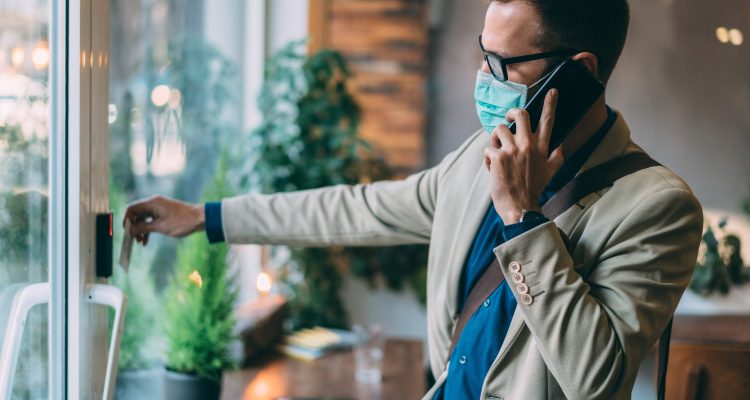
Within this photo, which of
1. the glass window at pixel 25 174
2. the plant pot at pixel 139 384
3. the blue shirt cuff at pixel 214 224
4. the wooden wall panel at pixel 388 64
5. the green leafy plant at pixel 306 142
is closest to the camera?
the glass window at pixel 25 174

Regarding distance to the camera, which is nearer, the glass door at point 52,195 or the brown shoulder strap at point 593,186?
the glass door at point 52,195

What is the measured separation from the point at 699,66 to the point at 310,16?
168 centimetres

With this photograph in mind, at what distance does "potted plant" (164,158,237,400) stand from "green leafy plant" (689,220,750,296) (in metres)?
1.96

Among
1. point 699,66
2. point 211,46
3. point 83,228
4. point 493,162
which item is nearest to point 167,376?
point 83,228

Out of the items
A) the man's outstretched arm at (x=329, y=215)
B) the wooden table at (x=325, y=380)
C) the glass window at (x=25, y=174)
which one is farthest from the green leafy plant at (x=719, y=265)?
the glass window at (x=25, y=174)

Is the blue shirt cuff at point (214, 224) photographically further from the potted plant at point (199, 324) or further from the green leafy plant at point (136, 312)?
the green leafy plant at point (136, 312)

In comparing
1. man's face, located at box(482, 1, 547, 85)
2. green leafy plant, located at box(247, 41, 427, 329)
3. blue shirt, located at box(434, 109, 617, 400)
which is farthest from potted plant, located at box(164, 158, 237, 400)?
green leafy plant, located at box(247, 41, 427, 329)

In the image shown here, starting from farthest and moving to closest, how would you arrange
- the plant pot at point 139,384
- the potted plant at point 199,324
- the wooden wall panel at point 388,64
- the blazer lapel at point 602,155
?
the wooden wall panel at point 388,64, the plant pot at point 139,384, the potted plant at point 199,324, the blazer lapel at point 602,155

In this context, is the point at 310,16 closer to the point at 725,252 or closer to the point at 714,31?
the point at 714,31

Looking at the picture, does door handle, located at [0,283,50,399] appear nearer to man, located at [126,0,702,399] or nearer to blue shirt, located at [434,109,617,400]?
man, located at [126,0,702,399]

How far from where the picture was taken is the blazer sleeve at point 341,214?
1.61 metres

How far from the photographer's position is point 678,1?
3.22 meters

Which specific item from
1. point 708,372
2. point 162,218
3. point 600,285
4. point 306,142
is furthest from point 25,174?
point 306,142

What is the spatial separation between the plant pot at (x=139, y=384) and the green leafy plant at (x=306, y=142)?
1243 millimetres
